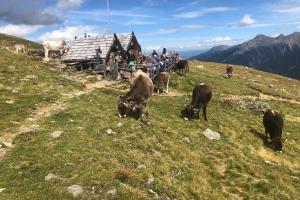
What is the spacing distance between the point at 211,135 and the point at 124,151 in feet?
33.2

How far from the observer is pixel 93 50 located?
173ft

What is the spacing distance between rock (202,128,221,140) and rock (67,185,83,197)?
551 inches

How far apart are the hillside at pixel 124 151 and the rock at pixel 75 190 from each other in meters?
0.21

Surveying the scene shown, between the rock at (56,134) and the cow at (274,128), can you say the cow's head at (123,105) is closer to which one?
the rock at (56,134)

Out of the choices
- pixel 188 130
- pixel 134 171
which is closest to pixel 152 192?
pixel 134 171

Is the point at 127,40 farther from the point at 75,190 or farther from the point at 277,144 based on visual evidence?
the point at 75,190

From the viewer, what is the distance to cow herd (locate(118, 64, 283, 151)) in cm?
2672

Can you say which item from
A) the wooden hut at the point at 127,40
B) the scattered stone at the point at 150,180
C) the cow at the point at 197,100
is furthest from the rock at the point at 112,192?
the wooden hut at the point at 127,40

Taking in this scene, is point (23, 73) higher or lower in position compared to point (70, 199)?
higher

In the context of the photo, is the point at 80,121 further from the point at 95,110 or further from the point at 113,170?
the point at 113,170

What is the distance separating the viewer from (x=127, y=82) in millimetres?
45656

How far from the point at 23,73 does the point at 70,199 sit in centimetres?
2835

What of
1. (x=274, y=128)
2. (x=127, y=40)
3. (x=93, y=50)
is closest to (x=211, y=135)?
(x=274, y=128)

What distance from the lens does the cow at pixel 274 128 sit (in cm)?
3002
